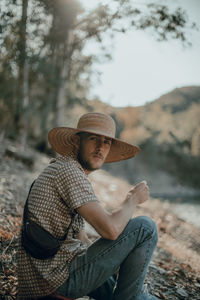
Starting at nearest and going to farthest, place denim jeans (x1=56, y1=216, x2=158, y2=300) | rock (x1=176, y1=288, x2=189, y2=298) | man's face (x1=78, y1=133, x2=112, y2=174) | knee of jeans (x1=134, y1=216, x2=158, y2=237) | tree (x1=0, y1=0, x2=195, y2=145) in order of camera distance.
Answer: denim jeans (x1=56, y1=216, x2=158, y2=300) → knee of jeans (x1=134, y1=216, x2=158, y2=237) → man's face (x1=78, y1=133, x2=112, y2=174) → rock (x1=176, y1=288, x2=189, y2=298) → tree (x1=0, y1=0, x2=195, y2=145)

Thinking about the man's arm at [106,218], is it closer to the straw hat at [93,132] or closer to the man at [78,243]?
the man at [78,243]

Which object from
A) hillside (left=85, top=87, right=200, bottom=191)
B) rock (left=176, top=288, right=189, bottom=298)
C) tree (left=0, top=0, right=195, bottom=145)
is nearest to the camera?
rock (left=176, top=288, right=189, bottom=298)

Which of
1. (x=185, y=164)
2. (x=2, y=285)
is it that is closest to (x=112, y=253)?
(x=2, y=285)

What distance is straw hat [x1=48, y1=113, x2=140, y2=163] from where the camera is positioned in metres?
2.56

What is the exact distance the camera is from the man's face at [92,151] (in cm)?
250

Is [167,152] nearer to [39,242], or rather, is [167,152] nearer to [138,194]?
[138,194]

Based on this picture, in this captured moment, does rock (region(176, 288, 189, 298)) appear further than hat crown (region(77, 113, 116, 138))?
Yes

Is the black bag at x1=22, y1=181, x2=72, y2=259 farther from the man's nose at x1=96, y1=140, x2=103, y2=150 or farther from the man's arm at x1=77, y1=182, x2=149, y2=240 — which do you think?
the man's nose at x1=96, y1=140, x2=103, y2=150

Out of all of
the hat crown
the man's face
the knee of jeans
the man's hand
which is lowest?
the knee of jeans

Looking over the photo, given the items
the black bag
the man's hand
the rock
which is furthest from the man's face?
the rock

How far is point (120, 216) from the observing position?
2.06 meters

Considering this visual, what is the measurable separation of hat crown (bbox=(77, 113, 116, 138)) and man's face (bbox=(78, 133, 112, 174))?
0.07m

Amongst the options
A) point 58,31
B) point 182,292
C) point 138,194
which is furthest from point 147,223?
point 58,31

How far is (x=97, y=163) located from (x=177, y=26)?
245 inches
